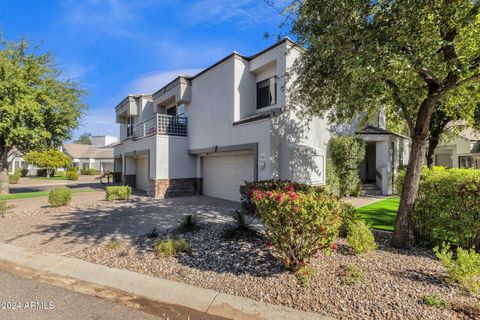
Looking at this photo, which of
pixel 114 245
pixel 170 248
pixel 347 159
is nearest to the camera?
pixel 170 248

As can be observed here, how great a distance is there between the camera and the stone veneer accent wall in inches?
569

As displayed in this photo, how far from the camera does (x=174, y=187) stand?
14961mm

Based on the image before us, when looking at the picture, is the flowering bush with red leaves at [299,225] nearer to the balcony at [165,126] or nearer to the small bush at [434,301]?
the small bush at [434,301]

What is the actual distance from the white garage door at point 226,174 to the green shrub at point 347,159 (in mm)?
4921

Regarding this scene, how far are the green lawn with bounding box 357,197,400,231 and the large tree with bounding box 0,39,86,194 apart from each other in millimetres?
18788

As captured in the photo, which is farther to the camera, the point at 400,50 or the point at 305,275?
the point at 400,50

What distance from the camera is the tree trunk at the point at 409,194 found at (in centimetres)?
580

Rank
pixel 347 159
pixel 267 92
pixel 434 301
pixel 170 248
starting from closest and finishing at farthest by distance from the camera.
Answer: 1. pixel 434 301
2. pixel 170 248
3. pixel 267 92
4. pixel 347 159

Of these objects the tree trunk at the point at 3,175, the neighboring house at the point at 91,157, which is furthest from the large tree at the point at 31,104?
the neighboring house at the point at 91,157

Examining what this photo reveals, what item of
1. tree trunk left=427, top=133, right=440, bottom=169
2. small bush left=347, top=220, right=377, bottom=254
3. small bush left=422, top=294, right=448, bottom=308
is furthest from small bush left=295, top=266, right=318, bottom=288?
tree trunk left=427, top=133, right=440, bottom=169

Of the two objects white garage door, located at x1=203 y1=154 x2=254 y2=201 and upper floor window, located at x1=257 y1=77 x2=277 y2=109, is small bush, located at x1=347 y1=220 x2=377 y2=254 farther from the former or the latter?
upper floor window, located at x1=257 y1=77 x2=277 y2=109

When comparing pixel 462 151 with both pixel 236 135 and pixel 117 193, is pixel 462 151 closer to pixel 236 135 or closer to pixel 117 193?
pixel 236 135

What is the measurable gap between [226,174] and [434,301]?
10991 millimetres

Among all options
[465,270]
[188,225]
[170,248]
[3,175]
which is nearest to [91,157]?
[3,175]
